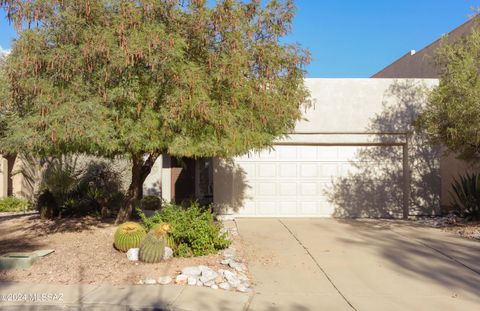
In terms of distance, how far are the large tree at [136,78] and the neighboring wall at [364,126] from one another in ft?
19.3

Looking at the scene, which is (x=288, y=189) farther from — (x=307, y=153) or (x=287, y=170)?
(x=307, y=153)

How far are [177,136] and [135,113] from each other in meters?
0.81

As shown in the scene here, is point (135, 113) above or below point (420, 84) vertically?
below

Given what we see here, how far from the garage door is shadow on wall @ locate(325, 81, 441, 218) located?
0.75 ft

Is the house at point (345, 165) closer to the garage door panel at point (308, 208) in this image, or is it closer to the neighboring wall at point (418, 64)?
the garage door panel at point (308, 208)

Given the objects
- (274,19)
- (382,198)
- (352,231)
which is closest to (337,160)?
(382,198)

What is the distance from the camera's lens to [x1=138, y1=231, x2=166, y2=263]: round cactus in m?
7.60

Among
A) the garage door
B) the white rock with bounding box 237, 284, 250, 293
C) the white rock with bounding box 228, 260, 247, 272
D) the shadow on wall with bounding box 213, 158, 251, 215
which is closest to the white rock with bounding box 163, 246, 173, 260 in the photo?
the white rock with bounding box 228, 260, 247, 272

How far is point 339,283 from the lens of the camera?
22.9 feet

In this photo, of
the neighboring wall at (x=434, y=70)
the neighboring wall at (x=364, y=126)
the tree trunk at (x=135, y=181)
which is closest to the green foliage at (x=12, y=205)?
the tree trunk at (x=135, y=181)

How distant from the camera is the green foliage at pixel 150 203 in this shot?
15422mm

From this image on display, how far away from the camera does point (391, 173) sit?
14.5 meters

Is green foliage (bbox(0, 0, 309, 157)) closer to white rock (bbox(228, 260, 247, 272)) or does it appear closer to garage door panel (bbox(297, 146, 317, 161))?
white rock (bbox(228, 260, 247, 272))

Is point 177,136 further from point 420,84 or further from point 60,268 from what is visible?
point 420,84
